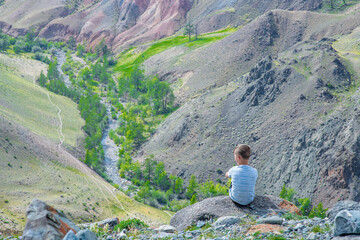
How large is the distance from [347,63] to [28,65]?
94.5 metres

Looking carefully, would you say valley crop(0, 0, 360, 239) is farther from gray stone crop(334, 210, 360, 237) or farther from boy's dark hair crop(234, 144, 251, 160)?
gray stone crop(334, 210, 360, 237)

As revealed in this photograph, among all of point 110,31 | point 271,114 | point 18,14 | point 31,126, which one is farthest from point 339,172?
point 18,14

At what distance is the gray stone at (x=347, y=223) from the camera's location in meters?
8.88

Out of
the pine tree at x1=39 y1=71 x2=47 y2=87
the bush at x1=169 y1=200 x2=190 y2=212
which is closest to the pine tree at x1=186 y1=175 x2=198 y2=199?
the bush at x1=169 y1=200 x2=190 y2=212

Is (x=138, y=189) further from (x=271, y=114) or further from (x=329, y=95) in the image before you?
(x=329, y=95)

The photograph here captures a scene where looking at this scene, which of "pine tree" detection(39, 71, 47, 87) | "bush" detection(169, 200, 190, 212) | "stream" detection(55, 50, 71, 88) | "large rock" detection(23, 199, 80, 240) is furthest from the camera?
"stream" detection(55, 50, 71, 88)

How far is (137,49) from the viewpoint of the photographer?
129 metres

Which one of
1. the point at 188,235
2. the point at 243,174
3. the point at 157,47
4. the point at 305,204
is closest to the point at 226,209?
the point at 243,174

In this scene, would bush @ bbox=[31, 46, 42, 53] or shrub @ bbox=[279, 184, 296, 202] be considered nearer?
shrub @ bbox=[279, 184, 296, 202]

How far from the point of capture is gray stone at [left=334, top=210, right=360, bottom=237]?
8875 mm

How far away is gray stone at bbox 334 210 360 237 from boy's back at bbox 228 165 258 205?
3.24 metres

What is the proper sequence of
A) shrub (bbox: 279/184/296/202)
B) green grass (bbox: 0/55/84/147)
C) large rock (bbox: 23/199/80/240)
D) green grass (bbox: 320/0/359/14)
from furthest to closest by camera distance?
green grass (bbox: 320/0/359/14), green grass (bbox: 0/55/84/147), shrub (bbox: 279/184/296/202), large rock (bbox: 23/199/80/240)

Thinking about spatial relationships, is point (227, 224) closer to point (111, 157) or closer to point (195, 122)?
point (195, 122)

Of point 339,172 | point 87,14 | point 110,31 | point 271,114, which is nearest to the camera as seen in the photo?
point 339,172
